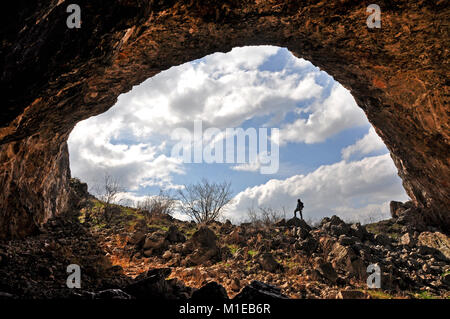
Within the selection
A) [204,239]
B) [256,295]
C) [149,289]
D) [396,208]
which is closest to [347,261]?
[204,239]

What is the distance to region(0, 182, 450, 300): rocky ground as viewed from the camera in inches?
180

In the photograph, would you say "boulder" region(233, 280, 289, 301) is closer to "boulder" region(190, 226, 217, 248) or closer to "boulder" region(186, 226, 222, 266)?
"boulder" region(186, 226, 222, 266)

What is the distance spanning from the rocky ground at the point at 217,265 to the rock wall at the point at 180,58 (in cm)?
248

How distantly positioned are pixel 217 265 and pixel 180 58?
25.0 ft

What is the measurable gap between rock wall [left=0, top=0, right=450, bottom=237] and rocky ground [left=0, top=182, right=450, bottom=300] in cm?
248

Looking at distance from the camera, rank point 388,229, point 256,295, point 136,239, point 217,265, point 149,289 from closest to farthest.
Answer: point 256,295
point 149,289
point 217,265
point 136,239
point 388,229

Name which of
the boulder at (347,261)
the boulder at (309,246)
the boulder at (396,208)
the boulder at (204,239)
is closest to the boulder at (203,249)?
the boulder at (204,239)

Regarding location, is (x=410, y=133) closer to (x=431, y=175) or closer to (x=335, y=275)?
(x=431, y=175)

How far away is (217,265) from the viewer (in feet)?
27.3

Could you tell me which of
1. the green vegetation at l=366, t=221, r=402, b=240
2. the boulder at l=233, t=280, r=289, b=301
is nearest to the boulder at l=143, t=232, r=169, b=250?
the boulder at l=233, t=280, r=289, b=301

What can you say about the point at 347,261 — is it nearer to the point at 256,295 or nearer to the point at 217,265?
the point at 217,265

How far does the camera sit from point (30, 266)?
5.57m
